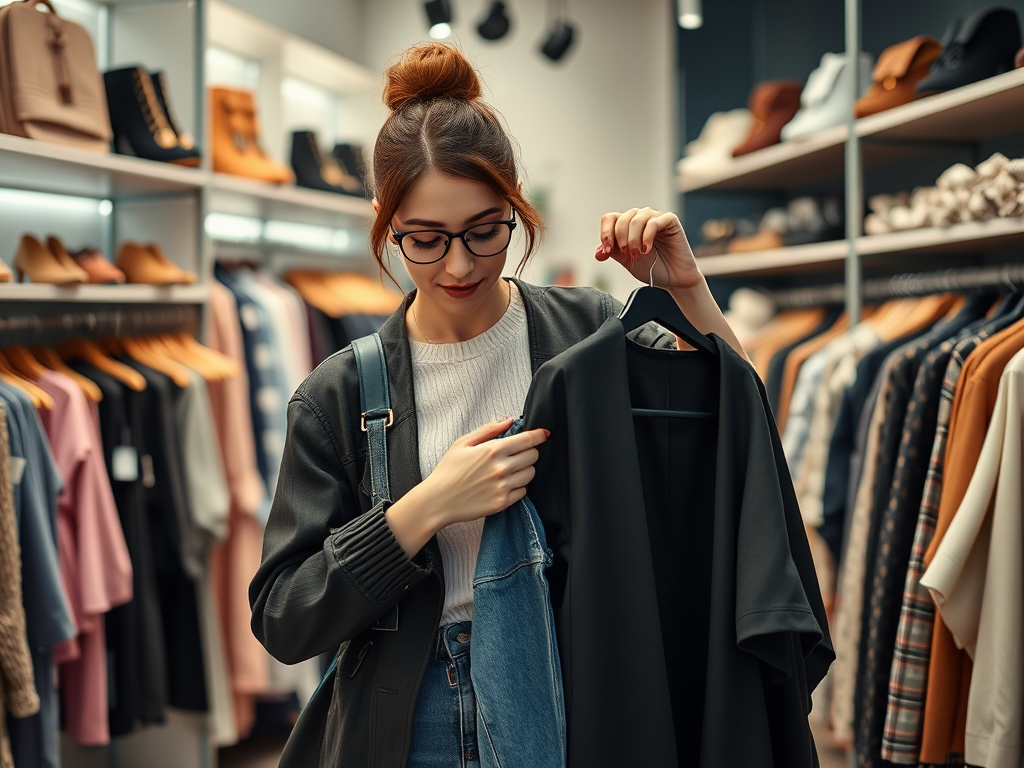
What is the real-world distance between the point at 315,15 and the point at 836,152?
9.14ft

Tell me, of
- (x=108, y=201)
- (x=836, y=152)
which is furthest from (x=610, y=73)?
(x=108, y=201)

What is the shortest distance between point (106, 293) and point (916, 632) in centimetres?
227

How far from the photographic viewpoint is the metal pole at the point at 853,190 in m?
2.68

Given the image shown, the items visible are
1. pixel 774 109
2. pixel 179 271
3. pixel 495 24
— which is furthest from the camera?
pixel 495 24

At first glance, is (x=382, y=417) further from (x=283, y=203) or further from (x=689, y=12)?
(x=689, y=12)

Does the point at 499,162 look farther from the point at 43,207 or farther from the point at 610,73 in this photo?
the point at 610,73

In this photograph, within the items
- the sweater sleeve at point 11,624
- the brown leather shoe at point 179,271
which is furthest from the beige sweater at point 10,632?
the brown leather shoe at point 179,271

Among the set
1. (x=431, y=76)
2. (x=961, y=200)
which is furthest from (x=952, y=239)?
(x=431, y=76)

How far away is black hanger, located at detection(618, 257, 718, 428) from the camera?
49.0 inches

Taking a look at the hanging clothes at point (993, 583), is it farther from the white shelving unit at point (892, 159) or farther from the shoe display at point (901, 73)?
the shoe display at point (901, 73)

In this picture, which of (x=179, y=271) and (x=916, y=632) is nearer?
(x=916, y=632)

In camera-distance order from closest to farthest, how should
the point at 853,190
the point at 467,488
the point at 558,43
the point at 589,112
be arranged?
the point at 467,488
the point at 853,190
the point at 558,43
the point at 589,112

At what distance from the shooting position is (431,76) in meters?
1.30

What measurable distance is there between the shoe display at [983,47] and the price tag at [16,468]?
2481mm
